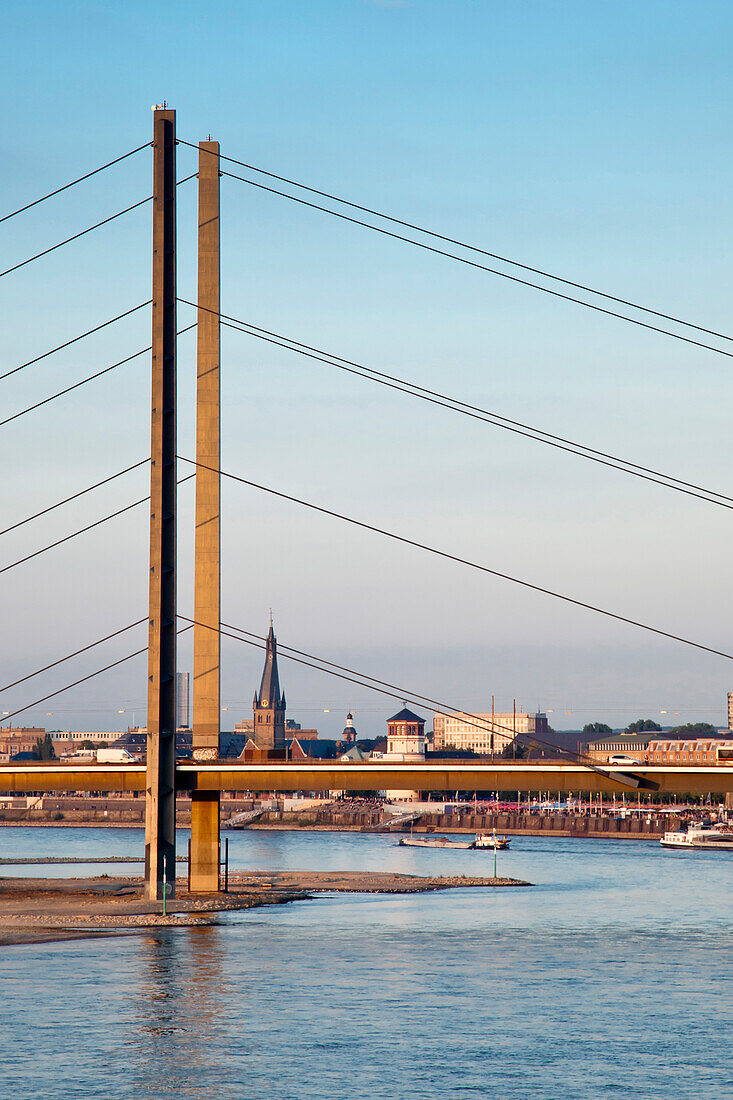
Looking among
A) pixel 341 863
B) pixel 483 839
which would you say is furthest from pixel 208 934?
A: pixel 483 839

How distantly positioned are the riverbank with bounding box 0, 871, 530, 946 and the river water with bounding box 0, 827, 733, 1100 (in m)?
1.86

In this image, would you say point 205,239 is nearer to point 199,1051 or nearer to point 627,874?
point 199,1051

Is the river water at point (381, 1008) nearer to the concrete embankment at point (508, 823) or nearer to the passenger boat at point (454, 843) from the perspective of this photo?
the passenger boat at point (454, 843)

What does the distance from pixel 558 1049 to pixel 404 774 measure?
22459mm

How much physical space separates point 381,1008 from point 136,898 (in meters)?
26.6

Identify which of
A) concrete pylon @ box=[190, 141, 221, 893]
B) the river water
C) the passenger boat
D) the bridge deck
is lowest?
the passenger boat

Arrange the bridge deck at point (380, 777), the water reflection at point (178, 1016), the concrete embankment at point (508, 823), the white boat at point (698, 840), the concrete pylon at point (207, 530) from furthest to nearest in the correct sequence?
the concrete embankment at point (508, 823) → the white boat at point (698, 840) → the concrete pylon at point (207, 530) → the bridge deck at point (380, 777) → the water reflection at point (178, 1016)

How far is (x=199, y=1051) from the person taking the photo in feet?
97.7

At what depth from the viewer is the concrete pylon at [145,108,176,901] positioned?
5209 cm

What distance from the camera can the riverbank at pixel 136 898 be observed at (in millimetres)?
50500

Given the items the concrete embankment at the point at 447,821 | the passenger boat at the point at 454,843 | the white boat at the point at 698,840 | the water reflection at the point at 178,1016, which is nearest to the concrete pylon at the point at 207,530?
the water reflection at the point at 178,1016

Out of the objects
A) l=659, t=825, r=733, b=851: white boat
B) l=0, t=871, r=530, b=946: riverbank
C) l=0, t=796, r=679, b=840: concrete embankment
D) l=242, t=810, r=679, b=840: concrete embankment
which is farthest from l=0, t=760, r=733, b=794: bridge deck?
l=242, t=810, r=679, b=840: concrete embankment

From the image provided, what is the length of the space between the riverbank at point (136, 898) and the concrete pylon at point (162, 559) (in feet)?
7.23

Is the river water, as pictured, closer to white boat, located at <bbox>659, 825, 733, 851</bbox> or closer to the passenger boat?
the passenger boat
